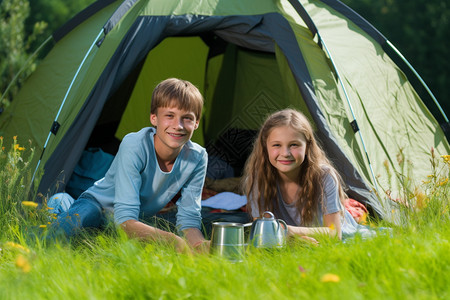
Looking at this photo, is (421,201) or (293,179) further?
(293,179)

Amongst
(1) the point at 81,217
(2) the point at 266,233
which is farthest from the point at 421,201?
(1) the point at 81,217

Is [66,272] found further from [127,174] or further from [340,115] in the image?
[340,115]

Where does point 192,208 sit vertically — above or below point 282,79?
below

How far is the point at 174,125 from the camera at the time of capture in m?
2.48

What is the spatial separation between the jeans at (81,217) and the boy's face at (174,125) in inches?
17.6

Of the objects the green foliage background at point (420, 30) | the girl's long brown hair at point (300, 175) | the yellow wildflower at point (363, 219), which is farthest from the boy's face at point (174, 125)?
the green foliage background at point (420, 30)

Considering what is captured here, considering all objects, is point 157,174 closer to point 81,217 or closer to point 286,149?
point 81,217

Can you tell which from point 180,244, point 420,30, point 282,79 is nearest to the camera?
point 180,244

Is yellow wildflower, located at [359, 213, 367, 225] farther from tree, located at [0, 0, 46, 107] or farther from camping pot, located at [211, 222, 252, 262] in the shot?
tree, located at [0, 0, 46, 107]

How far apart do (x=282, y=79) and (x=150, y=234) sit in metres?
1.60

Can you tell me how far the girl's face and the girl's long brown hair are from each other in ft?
0.10

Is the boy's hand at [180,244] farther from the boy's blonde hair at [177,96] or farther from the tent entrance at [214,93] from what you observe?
the tent entrance at [214,93]

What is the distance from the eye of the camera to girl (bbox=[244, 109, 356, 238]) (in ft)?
8.23

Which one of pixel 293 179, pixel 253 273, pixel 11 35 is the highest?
pixel 11 35
